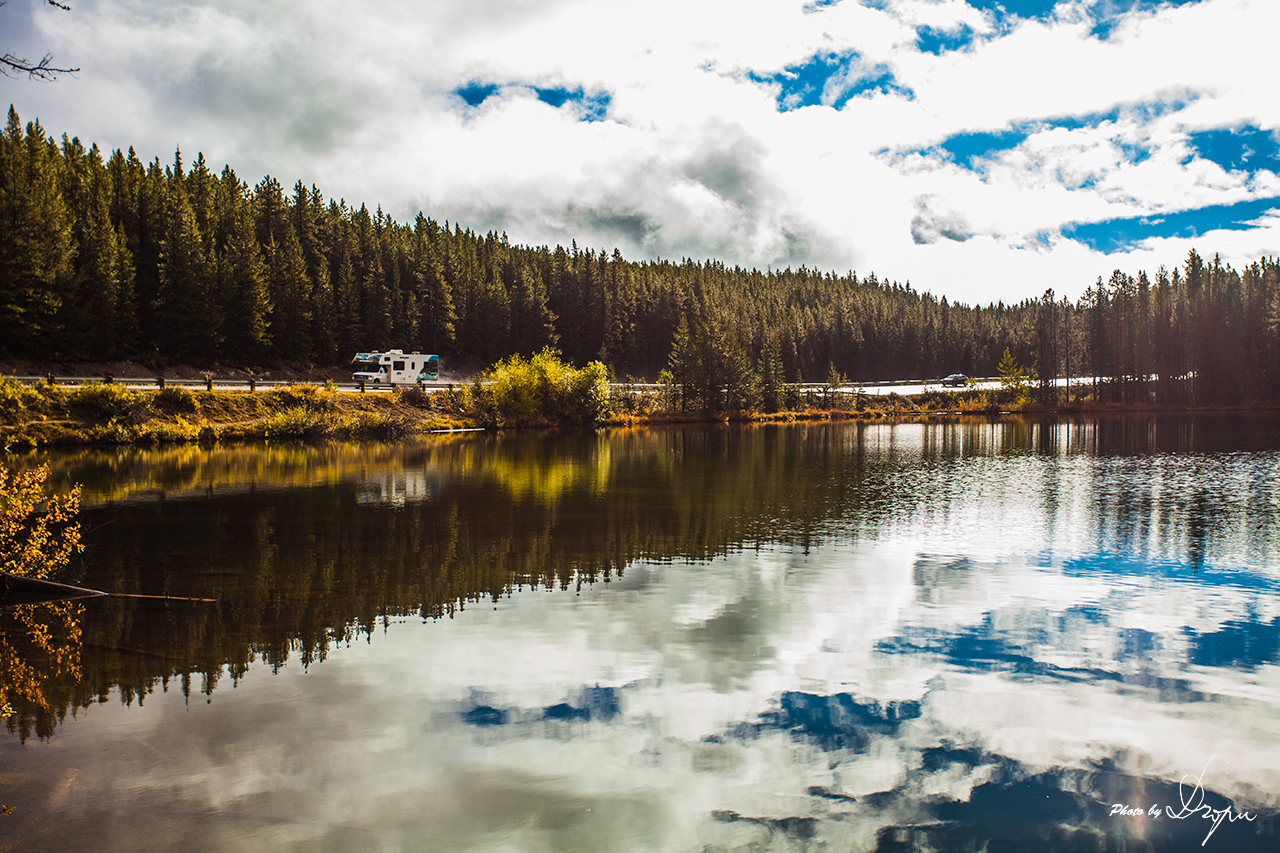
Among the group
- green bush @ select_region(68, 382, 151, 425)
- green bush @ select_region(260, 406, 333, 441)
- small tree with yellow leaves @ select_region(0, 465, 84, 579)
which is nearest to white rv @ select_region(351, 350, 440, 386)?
green bush @ select_region(260, 406, 333, 441)

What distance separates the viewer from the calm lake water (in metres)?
7.87

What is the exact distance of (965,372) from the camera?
183750 millimetres

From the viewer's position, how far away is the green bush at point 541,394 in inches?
3319

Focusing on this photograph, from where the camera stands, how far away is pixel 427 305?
120375 mm

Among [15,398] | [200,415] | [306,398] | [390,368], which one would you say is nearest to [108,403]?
[15,398]

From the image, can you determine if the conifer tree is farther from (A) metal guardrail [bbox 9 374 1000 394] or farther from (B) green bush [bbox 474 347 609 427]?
(B) green bush [bbox 474 347 609 427]

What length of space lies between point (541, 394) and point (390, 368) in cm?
2021

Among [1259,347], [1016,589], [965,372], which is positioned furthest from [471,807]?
[965,372]

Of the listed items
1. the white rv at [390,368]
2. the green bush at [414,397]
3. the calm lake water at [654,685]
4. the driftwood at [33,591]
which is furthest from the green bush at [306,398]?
the driftwood at [33,591]

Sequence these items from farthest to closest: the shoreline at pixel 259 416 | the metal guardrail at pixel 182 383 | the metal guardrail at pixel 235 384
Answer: the metal guardrail at pixel 235 384 < the metal guardrail at pixel 182 383 < the shoreline at pixel 259 416

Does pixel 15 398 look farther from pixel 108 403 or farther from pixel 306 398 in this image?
pixel 306 398

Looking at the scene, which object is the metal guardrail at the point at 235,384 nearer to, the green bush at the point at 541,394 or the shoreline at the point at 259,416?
the shoreline at the point at 259,416

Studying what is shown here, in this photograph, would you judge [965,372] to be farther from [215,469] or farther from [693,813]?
[693,813]

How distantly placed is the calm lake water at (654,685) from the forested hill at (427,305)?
236 feet
